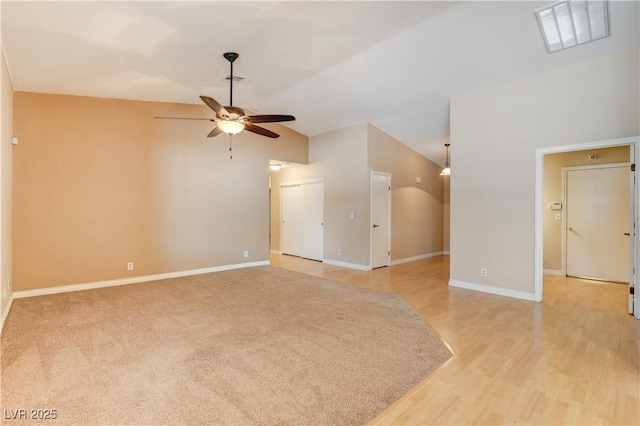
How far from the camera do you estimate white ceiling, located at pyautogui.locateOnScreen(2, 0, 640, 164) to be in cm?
289

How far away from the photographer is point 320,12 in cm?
307

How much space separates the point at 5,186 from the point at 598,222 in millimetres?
8735

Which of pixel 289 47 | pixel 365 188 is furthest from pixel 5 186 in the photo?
pixel 365 188

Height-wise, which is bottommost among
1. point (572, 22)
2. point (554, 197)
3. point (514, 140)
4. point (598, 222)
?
point (598, 222)

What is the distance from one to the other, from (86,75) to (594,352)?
648 cm

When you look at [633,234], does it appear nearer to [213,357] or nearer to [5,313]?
[213,357]

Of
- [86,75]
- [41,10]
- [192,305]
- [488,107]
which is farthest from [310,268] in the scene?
[41,10]

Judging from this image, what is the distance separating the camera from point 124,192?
5.16 m

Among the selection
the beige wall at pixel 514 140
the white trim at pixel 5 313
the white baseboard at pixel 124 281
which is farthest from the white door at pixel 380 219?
the white trim at pixel 5 313

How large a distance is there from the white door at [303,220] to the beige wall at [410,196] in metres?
1.65

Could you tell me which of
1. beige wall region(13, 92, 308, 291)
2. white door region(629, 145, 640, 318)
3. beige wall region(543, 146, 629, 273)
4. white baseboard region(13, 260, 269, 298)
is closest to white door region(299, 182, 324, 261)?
beige wall region(13, 92, 308, 291)

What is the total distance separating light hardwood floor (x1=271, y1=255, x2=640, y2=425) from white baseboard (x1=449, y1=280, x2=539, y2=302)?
154mm

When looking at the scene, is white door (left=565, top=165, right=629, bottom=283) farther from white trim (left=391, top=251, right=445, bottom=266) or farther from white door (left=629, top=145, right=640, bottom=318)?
white trim (left=391, top=251, right=445, bottom=266)

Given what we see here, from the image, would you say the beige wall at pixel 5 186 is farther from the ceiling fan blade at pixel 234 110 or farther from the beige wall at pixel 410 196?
the beige wall at pixel 410 196
